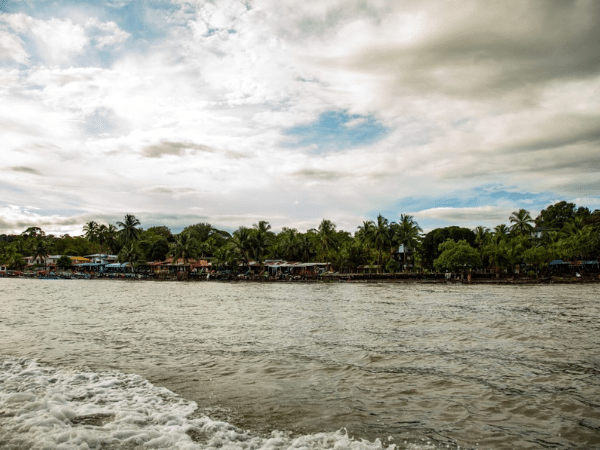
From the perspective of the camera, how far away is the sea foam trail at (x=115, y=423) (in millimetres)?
5449

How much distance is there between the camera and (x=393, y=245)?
261 feet

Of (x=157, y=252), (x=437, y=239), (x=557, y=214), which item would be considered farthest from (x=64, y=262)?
(x=557, y=214)

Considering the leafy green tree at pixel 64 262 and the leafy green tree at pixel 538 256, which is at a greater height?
the leafy green tree at pixel 538 256

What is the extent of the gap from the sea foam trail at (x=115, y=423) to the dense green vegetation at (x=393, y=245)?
6544cm

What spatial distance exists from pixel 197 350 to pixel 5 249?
124 m

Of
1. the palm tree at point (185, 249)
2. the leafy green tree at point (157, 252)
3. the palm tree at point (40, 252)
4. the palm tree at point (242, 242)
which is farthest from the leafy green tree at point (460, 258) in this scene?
the palm tree at point (40, 252)

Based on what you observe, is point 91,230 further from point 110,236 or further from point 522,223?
point 522,223

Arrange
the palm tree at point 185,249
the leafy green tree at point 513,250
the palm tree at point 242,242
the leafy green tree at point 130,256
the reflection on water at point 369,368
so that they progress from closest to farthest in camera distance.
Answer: the reflection on water at point 369,368 → the leafy green tree at point 513,250 → the palm tree at point 242,242 → the palm tree at point 185,249 → the leafy green tree at point 130,256

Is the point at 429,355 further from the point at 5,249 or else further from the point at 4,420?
the point at 5,249

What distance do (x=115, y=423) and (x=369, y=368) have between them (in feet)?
20.0

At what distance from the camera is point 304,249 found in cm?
9419

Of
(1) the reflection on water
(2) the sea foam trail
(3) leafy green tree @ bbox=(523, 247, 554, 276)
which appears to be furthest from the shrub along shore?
(2) the sea foam trail

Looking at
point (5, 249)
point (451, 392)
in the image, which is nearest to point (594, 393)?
point (451, 392)

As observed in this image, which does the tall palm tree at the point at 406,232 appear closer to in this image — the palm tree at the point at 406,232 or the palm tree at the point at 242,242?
the palm tree at the point at 406,232
